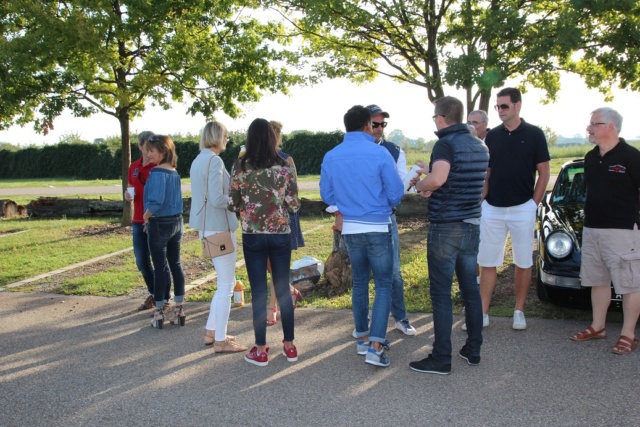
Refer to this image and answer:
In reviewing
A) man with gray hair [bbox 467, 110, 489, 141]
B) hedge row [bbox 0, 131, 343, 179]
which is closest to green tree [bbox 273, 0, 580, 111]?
man with gray hair [bbox 467, 110, 489, 141]

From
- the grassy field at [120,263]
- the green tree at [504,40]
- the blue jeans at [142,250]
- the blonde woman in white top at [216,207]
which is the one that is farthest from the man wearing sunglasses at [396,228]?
the green tree at [504,40]

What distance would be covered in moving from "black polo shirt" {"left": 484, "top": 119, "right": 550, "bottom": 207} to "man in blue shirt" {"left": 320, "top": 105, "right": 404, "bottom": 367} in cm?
126

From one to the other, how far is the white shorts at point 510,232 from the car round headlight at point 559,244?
293 mm

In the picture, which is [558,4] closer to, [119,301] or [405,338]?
[405,338]

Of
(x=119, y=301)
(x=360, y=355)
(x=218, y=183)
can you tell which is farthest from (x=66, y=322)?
(x=360, y=355)

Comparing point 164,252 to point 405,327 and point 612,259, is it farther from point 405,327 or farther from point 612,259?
point 612,259

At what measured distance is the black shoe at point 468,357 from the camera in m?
4.46

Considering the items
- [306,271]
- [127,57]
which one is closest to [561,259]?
[306,271]

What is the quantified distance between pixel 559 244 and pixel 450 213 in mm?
1727

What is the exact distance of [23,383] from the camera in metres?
4.44

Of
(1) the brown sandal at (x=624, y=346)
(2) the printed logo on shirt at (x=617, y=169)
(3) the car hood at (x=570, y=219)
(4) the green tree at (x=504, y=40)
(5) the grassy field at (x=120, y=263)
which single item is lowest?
(1) the brown sandal at (x=624, y=346)

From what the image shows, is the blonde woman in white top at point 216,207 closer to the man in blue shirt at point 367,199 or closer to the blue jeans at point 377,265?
the man in blue shirt at point 367,199

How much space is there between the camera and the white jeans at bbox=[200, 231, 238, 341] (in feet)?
16.3

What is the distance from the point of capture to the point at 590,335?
4.87 m
